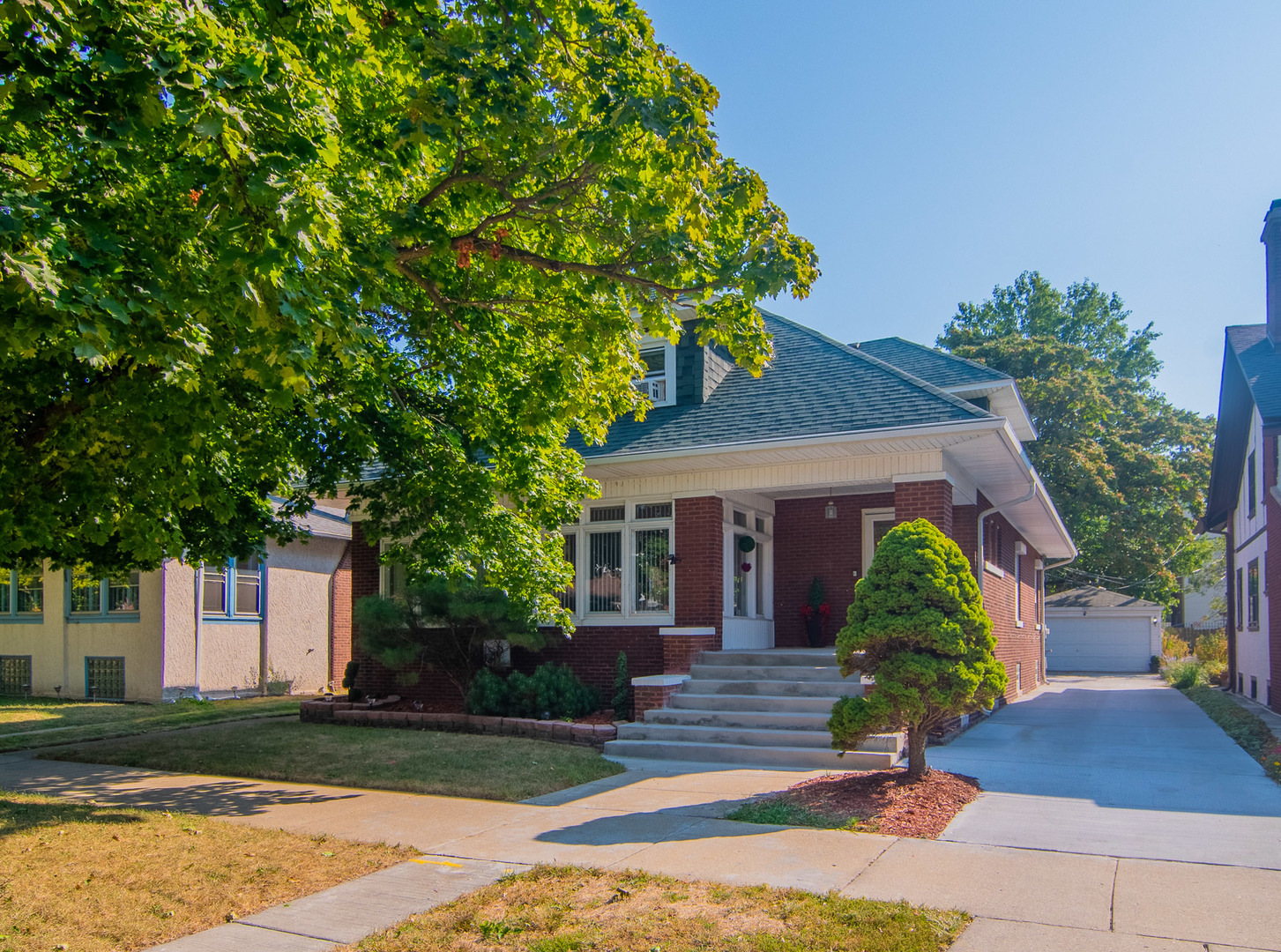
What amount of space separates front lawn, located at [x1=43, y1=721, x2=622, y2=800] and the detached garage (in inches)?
1187

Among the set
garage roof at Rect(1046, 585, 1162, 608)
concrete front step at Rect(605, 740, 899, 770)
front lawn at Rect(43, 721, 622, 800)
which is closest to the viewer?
front lawn at Rect(43, 721, 622, 800)

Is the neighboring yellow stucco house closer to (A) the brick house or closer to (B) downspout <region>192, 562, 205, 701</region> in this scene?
(B) downspout <region>192, 562, 205, 701</region>

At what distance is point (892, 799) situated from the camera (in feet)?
26.3

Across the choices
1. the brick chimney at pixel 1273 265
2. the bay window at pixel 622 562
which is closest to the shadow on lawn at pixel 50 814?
the bay window at pixel 622 562

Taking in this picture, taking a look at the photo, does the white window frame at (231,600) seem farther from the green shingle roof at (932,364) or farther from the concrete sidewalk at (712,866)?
the green shingle roof at (932,364)

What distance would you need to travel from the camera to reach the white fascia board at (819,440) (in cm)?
1143

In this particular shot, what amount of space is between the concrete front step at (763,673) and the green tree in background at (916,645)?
3090 mm

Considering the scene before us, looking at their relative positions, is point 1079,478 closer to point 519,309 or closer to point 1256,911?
point 519,309

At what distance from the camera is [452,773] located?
938 centimetres

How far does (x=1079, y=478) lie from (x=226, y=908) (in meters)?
35.5

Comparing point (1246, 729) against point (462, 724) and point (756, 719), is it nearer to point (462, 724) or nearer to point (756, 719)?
point (756, 719)

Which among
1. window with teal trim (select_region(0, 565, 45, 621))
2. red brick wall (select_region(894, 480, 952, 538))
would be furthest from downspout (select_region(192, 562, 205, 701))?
red brick wall (select_region(894, 480, 952, 538))

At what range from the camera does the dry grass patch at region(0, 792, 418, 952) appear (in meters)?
5.12

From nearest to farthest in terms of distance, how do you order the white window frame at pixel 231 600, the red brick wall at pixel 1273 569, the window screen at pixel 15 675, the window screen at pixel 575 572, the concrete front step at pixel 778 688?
the concrete front step at pixel 778 688 → the window screen at pixel 575 572 → the red brick wall at pixel 1273 569 → the white window frame at pixel 231 600 → the window screen at pixel 15 675
